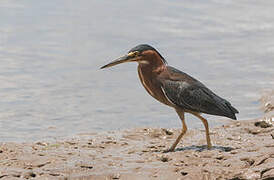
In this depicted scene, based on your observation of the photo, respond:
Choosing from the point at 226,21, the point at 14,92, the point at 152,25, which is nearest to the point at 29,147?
the point at 14,92

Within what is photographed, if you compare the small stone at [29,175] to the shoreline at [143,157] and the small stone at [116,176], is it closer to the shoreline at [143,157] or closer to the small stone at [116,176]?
the shoreline at [143,157]

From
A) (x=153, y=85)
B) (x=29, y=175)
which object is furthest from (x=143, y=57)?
(x=29, y=175)

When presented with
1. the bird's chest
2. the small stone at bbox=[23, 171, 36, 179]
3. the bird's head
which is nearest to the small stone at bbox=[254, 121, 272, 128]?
the bird's chest

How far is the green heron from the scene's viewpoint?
9.05 metres

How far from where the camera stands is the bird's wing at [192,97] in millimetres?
9047

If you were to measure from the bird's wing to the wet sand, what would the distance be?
1.51ft

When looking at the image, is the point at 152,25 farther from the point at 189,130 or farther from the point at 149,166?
the point at 149,166

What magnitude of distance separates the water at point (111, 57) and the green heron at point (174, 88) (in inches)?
→ 77.7

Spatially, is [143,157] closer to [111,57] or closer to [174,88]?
[174,88]

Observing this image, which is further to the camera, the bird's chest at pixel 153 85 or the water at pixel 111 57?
the water at pixel 111 57

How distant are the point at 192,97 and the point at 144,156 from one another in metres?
0.96

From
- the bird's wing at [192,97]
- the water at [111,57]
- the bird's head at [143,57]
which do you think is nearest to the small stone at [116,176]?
the bird's wing at [192,97]

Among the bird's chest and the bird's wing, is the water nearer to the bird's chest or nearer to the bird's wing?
the bird's chest

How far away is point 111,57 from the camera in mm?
13695
